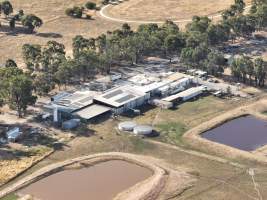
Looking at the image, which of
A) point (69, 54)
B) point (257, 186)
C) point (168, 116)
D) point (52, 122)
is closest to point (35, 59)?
point (69, 54)

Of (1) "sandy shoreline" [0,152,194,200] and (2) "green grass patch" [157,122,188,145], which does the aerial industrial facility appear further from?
(1) "sandy shoreline" [0,152,194,200]

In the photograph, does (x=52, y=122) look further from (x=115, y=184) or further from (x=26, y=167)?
(x=115, y=184)

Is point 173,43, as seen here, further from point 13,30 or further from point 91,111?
point 13,30

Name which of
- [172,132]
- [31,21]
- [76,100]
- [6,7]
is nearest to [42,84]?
[76,100]

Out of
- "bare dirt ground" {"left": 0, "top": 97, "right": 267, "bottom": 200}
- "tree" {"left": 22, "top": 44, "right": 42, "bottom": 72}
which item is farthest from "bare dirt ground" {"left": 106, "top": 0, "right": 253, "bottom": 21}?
"bare dirt ground" {"left": 0, "top": 97, "right": 267, "bottom": 200}

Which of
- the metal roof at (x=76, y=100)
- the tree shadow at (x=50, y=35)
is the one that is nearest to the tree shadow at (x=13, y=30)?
the tree shadow at (x=50, y=35)
